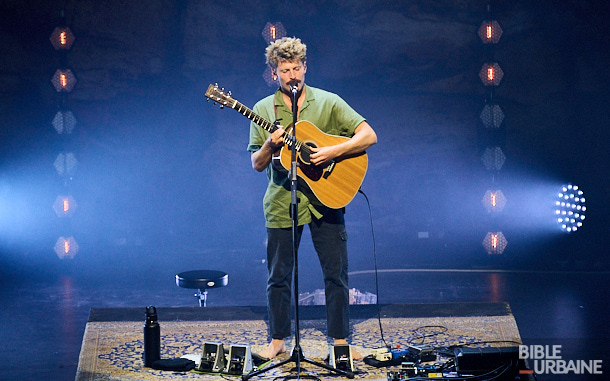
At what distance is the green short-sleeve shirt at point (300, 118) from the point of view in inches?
147

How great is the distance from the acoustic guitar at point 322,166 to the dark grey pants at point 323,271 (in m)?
0.13

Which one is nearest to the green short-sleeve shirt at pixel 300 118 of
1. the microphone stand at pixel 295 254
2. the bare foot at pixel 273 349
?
the microphone stand at pixel 295 254

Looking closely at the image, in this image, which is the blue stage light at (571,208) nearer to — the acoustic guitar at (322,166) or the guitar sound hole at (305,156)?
the acoustic guitar at (322,166)

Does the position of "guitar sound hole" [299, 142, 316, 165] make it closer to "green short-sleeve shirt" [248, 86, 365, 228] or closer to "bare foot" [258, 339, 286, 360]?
"green short-sleeve shirt" [248, 86, 365, 228]

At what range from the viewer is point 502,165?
823cm

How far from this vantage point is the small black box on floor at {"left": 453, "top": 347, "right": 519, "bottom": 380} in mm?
3367

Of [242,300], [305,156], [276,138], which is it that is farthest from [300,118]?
[242,300]

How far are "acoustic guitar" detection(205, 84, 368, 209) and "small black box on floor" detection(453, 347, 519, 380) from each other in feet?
3.26

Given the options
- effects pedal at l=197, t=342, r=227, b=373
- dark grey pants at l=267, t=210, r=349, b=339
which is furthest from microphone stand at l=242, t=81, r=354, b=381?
dark grey pants at l=267, t=210, r=349, b=339

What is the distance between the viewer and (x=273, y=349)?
12.8 feet

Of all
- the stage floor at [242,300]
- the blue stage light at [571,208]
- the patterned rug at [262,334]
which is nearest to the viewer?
the patterned rug at [262,334]

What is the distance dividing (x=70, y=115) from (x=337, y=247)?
5.26 metres

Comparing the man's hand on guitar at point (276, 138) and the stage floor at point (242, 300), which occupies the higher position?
the man's hand on guitar at point (276, 138)

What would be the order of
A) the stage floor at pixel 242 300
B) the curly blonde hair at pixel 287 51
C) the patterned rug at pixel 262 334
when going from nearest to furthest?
the curly blonde hair at pixel 287 51 < the patterned rug at pixel 262 334 < the stage floor at pixel 242 300
